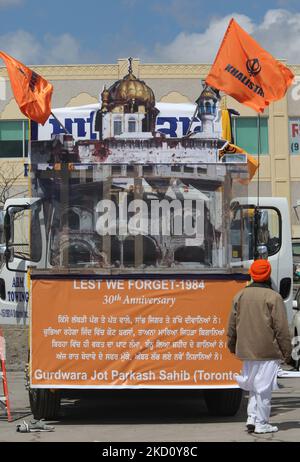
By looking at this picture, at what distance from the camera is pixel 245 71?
34.3 ft

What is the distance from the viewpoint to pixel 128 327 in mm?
9211

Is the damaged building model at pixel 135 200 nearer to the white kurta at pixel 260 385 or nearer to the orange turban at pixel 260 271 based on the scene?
the orange turban at pixel 260 271

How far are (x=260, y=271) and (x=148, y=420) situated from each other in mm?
2281

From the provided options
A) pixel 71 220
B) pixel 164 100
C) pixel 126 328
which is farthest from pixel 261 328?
pixel 164 100

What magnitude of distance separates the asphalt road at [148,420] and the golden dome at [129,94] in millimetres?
3529

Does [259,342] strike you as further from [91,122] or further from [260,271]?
[91,122]

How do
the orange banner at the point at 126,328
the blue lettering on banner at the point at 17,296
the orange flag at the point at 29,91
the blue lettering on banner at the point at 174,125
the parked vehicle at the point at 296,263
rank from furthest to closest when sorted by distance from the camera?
the parked vehicle at the point at 296,263 < the blue lettering on banner at the point at 17,296 < the blue lettering on banner at the point at 174,125 < the orange flag at the point at 29,91 < the orange banner at the point at 126,328

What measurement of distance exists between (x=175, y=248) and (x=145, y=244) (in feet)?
1.04

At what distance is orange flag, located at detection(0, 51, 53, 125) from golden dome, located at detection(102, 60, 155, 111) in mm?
716

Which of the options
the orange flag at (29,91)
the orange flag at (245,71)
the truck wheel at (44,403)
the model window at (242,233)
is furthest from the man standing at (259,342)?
the orange flag at (29,91)

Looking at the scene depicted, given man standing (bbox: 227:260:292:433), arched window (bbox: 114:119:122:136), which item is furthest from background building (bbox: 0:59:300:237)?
man standing (bbox: 227:260:292:433)

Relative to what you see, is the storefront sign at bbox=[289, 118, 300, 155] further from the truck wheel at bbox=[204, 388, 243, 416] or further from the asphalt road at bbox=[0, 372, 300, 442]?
the truck wheel at bbox=[204, 388, 243, 416]

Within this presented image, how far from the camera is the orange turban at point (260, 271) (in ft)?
29.2

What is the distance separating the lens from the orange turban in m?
8.90
